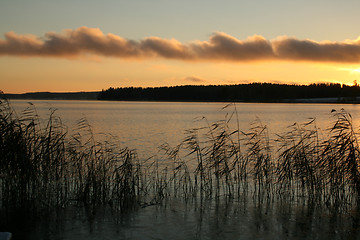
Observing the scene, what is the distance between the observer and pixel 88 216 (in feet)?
35.6

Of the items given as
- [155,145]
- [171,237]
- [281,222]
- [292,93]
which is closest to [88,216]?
[171,237]

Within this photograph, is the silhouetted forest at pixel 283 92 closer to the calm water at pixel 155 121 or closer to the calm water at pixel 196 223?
the calm water at pixel 155 121

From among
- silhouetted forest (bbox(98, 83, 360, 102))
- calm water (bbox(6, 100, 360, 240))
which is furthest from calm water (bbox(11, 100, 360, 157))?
silhouetted forest (bbox(98, 83, 360, 102))

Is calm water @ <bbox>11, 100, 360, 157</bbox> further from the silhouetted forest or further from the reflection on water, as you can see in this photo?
the silhouetted forest

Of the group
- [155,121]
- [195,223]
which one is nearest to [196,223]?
[195,223]

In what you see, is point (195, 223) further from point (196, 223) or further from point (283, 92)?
point (283, 92)

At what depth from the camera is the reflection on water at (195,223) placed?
381 inches

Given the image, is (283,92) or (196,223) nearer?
(196,223)

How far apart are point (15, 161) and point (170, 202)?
5.20 m

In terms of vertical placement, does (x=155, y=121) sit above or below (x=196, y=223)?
below

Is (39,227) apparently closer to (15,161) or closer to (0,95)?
(15,161)

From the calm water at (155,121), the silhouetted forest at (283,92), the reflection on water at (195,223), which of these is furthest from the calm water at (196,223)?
the silhouetted forest at (283,92)

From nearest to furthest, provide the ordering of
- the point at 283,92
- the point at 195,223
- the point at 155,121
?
1. the point at 195,223
2. the point at 155,121
3. the point at 283,92

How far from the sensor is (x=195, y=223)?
10.6 m
